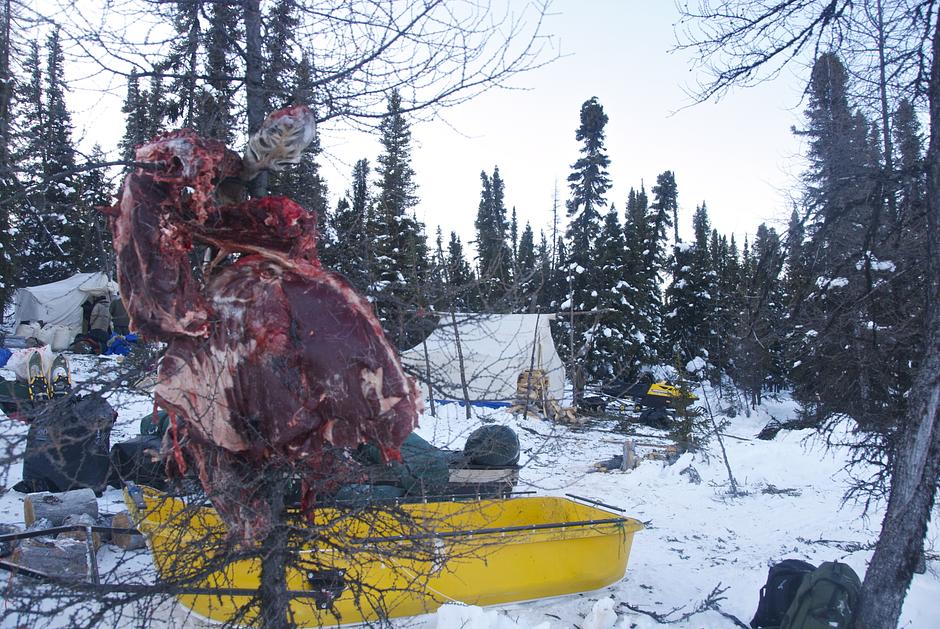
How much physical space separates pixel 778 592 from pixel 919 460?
85.4 inches

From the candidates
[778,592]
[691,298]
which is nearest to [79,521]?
[778,592]

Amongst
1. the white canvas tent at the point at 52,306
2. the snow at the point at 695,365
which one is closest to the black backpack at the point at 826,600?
the snow at the point at 695,365

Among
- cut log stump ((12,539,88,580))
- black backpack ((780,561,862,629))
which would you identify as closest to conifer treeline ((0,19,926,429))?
black backpack ((780,561,862,629))

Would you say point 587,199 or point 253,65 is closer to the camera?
point 253,65

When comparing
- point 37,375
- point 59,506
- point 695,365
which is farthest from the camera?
point 695,365

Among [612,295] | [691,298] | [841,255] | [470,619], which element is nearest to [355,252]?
[470,619]

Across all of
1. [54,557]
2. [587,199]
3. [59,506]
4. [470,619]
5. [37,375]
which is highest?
[587,199]

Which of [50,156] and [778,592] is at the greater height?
[50,156]

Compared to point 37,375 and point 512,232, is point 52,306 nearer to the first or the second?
point 37,375

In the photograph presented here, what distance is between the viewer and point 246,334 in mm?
2506

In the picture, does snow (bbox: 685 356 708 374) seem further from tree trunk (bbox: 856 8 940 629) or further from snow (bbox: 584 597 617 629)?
tree trunk (bbox: 856 8 940 629)

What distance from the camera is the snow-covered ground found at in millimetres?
5801

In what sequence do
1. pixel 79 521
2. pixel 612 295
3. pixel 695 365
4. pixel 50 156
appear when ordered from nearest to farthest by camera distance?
pixel 50 156 < pixel 79 521 < pixel 695 365 < pixel 612 295

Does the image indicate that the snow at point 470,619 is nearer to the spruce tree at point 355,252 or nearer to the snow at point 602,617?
the snow at point 602,617
